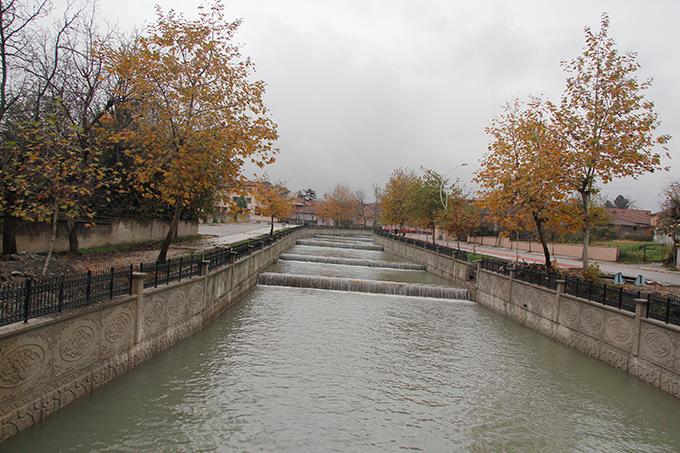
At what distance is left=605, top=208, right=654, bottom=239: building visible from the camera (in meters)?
63.8

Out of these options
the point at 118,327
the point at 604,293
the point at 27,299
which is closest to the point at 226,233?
the point at 118,327

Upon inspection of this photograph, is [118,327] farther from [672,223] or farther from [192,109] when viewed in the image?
[672,223]

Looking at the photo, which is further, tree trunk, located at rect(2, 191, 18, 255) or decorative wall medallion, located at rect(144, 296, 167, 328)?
tree trunk, located at rect(2, 191, 18, 255)

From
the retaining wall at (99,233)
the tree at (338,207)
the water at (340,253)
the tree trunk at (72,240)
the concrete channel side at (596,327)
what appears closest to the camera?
the concrete channel side at (596,327)

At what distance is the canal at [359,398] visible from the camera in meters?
9.03

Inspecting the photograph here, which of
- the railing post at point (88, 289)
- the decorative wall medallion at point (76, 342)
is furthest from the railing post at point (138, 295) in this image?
the decorative wall medallion at point (76, 342)

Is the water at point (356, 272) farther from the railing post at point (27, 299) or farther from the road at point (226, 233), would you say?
the railing post at point (27, 299)

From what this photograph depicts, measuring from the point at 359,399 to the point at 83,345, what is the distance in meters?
6.17

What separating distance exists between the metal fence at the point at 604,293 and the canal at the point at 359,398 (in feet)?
6.64

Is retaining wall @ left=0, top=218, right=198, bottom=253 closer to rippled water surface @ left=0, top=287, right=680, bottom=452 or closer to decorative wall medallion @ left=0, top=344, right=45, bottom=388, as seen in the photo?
rippled water surface @ left=0, top=287, right=680, bottom=452

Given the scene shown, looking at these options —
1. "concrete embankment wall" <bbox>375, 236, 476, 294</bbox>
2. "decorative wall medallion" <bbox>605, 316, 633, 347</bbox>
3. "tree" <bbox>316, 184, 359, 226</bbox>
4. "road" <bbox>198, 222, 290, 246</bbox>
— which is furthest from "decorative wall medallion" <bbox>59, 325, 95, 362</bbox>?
"tree" <bbox>316, 184, 359, 226</bbox>

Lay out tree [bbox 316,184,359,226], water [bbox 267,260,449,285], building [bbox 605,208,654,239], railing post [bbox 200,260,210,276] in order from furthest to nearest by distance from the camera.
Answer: tree [bbox 316,184,359,226] → building [bbox 605,208,654,239] → water [bbox 267,260,449,285] → railing post [bbox 200,260,210,276]

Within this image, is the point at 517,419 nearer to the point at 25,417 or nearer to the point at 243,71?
the point at 25,417

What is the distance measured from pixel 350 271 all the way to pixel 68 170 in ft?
72.9
